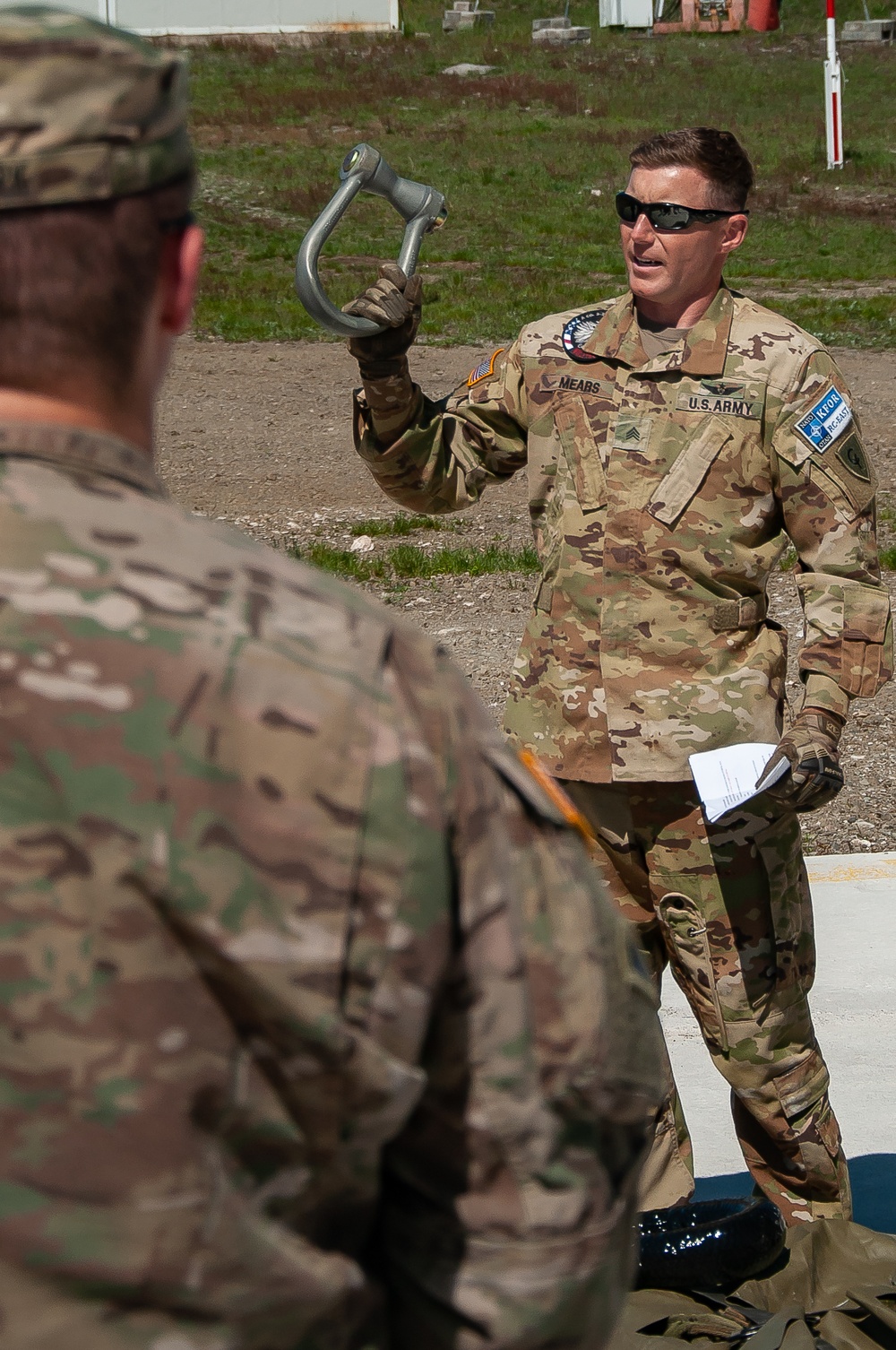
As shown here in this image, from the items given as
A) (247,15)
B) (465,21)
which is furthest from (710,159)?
(465,21)

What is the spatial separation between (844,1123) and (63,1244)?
2.74m

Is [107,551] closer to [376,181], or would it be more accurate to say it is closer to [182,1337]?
[182,1337]

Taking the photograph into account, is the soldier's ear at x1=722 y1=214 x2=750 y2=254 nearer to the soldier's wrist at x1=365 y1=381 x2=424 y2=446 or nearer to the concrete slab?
the soldier's wrist at x1=365 y1=381 x2=424 y2=446

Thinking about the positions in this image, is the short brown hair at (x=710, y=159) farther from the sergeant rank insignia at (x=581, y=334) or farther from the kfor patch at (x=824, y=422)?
the kfor patch at (x=824, y=422)

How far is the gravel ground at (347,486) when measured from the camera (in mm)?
5516

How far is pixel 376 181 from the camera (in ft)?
9.98

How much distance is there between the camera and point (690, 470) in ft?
9.33

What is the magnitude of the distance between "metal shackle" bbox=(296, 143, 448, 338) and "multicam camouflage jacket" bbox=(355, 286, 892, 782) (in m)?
0.28

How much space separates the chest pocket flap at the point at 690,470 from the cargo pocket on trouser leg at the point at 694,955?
2.27 feet

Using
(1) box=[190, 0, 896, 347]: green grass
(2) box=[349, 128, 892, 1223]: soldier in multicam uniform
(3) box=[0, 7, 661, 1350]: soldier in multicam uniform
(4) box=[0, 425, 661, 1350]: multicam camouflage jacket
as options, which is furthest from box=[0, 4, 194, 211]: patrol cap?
(1) box=[190, 0, 896, 347]: green grass

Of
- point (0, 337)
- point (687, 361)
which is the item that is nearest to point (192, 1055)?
point (0, 337)

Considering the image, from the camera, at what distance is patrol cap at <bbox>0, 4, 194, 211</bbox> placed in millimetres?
996

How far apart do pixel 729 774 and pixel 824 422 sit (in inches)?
25.5

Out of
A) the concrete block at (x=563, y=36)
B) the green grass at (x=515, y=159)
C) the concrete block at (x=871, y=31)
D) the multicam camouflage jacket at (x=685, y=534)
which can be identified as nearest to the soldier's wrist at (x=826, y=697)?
the multicam camouflage jacket at (x=685, y=534)
